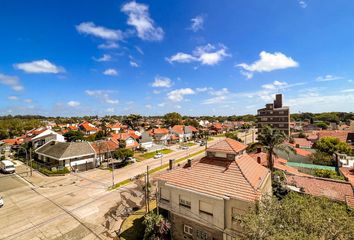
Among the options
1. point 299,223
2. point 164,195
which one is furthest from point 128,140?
point 299,223

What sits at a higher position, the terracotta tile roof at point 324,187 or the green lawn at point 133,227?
the terracotta tile roof at point 324,187

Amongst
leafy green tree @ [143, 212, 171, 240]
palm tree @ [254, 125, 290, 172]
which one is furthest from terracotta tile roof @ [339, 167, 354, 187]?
leafy green tree @ [143, 212, 171, 240]

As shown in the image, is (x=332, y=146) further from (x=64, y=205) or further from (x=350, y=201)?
(x=64, y=205)

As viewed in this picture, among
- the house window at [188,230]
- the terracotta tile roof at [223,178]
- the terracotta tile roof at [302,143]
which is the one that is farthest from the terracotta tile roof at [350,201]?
the terracotta tile roof at [302,143]

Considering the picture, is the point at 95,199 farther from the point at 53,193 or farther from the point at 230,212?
the point at 230,212

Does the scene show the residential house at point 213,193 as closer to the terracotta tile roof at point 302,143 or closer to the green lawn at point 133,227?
the green lawn at point 133,227
